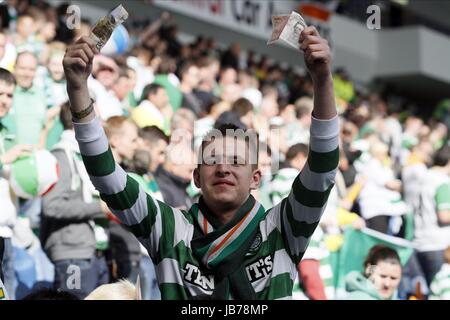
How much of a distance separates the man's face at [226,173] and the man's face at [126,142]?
331cm

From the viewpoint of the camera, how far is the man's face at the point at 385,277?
656 cm

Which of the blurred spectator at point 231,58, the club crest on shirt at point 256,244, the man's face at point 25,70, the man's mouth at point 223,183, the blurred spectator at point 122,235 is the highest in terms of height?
the blurred spectator at point 231,58

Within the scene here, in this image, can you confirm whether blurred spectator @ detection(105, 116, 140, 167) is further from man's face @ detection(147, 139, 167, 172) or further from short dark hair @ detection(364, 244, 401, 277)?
short dark hair @ detection(364, 244, 401, 277)

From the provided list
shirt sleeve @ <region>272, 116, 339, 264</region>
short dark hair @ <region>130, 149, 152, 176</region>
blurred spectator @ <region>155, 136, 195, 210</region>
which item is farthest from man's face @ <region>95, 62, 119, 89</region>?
shirt sleeve @ <region>272, 116, 339, 264</region>

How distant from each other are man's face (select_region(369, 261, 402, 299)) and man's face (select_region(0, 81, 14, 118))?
8.53 ft

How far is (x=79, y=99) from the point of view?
3.14 metres

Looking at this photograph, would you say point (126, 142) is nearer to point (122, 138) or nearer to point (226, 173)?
point (122, 138)

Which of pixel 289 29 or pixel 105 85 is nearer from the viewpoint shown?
pixel 289 29

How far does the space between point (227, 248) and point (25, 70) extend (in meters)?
4.19

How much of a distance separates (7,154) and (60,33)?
4.80 m

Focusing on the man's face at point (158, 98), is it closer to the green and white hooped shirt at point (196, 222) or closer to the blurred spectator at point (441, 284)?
the blurred spectator at point (441, 284)

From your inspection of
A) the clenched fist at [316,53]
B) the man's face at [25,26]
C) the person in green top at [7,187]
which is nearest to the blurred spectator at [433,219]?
the person in green top at [7,187]

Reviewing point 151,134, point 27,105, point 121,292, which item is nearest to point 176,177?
point 151,134
